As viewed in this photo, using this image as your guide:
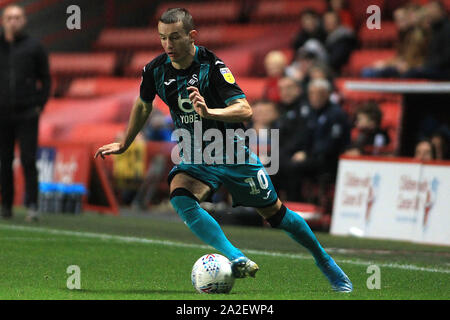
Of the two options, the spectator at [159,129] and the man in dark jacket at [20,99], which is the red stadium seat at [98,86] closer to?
the spectator at [159,129]

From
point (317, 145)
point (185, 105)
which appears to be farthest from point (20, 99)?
point (185, 105)

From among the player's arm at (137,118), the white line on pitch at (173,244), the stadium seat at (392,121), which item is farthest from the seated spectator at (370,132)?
the player's arm at (137,118)

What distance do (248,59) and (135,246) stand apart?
442 inches

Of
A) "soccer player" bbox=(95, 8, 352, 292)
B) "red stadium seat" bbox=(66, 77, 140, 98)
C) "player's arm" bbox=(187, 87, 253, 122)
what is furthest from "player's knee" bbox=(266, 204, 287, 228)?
"red stadium seat" bbox=(66, 77, 140, 98)

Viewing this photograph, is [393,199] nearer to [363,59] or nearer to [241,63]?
[363,59]

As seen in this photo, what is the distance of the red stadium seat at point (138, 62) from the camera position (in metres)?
23.2

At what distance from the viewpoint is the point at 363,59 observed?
728 inches

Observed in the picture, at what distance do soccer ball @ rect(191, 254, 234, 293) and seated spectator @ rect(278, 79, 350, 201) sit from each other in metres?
6.98

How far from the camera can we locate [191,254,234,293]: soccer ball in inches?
256

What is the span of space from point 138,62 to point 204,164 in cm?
1672

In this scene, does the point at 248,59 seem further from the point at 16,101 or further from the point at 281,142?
the point at 16,101
